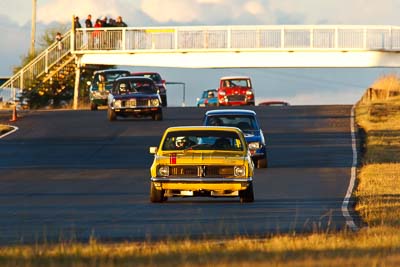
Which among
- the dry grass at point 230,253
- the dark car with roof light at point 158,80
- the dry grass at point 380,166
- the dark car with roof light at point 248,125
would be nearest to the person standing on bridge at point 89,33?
the dark car with roof light at point 158,80

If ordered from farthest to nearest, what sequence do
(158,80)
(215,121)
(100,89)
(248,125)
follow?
1. (158,80)
2. (100,89)
3. (248,125)
4. (215,121)

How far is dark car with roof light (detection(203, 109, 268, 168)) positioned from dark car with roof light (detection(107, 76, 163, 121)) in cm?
1439

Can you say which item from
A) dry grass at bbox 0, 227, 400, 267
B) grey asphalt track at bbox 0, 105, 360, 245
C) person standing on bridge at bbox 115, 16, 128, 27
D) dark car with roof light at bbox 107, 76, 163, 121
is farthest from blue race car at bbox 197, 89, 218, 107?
dry grass at bbox 0, 227, 400, 267

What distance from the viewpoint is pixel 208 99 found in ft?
237

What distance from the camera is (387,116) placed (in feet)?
163

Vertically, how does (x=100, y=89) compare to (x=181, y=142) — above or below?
above

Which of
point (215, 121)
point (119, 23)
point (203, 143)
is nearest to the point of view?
point (203, 143)

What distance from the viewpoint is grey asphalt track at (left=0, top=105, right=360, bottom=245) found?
1962cm

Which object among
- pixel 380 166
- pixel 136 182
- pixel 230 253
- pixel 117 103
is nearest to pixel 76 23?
pixel 117 103

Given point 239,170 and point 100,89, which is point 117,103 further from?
point 239,170

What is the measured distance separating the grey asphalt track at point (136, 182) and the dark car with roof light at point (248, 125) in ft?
1.74

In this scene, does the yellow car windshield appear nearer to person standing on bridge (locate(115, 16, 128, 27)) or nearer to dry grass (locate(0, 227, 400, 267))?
dry grass (locate(0, 227, 400, 267))

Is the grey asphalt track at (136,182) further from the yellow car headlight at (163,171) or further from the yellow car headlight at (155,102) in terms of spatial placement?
the yellow car headlight at (155,102)

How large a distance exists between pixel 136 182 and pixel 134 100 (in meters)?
18.8
